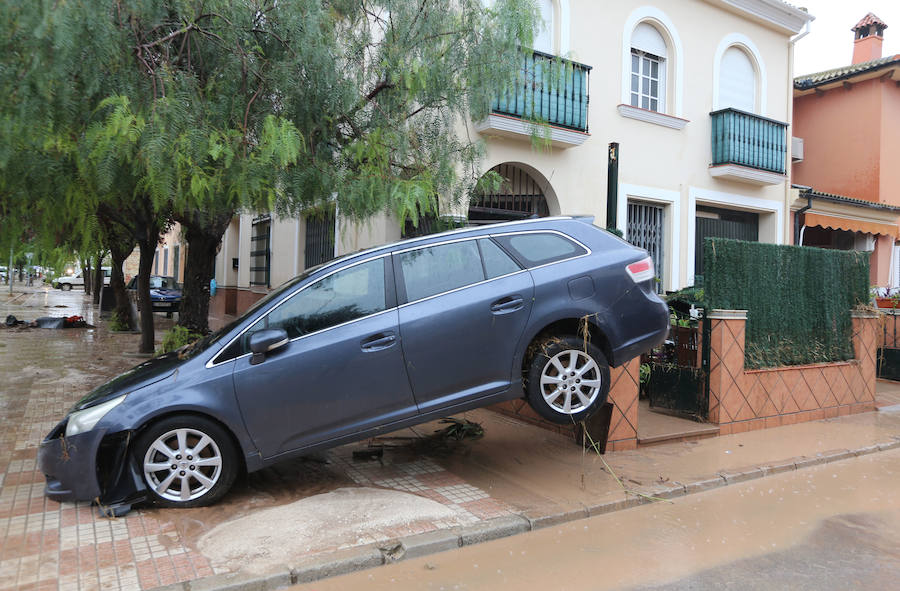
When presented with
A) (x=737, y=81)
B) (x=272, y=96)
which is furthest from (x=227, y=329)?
(x=737, y=81)

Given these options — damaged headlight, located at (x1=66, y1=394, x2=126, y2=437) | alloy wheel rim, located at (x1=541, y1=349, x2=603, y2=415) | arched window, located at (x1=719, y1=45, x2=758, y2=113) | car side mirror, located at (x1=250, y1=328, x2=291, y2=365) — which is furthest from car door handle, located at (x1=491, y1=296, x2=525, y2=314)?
arched window, located at (x1=719, y1=45, x2=758, y2=113)

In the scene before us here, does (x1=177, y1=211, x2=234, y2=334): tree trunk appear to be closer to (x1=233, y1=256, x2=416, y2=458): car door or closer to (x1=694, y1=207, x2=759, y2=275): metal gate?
(x1=233, y1=256, x2=416, y2=458): car door

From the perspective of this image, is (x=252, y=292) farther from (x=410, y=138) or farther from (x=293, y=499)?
(x=293, y=499)

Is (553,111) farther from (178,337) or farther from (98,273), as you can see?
(98,273)

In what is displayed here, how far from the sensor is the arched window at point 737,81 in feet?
40.8

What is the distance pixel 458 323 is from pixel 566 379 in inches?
36.9

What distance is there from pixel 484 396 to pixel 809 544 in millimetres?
2394

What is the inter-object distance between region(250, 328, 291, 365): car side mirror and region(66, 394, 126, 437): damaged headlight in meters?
0.95

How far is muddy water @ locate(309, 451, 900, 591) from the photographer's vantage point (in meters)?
3.66

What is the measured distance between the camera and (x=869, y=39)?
17406 millimetres

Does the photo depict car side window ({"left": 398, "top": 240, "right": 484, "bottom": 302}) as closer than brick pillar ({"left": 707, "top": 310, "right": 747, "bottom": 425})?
Yes

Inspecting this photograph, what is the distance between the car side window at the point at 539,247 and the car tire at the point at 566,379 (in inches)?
25.0

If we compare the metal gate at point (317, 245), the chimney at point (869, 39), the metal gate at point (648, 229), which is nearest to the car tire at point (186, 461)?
the metal gate at point (317, 245)

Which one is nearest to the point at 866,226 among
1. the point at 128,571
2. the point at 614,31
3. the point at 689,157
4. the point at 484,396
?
the point at 689,157
